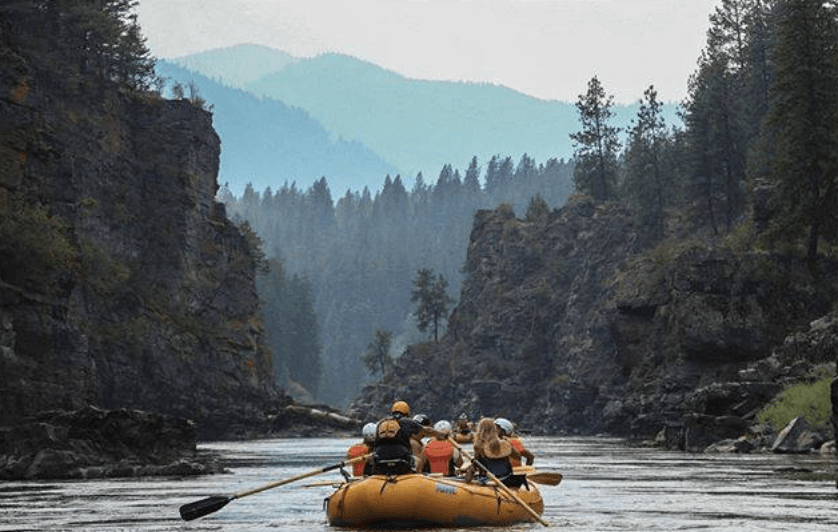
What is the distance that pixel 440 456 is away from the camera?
2550 centimetres

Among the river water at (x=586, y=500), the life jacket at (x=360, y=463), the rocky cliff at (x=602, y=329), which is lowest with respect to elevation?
the river water at (x=586, y=500)

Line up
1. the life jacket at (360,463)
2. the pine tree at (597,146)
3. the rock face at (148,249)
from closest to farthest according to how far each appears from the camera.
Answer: the life jacket at (360,463) → the rock face at (148,249) → the pine tree at (597,146)

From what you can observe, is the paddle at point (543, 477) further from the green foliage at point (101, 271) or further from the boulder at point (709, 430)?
the green foliage at point (101, 271)

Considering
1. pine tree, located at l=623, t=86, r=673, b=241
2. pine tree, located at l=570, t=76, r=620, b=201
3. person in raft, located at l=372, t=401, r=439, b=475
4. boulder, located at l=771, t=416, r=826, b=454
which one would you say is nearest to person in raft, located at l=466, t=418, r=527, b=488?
person in raft, located at l=372, t=401, r=439, b=475

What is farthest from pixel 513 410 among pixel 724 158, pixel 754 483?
pixel 754 483

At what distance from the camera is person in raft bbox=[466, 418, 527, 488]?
24953mm

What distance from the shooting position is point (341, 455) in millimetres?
65438

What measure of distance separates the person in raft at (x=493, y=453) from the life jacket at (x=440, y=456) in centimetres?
67

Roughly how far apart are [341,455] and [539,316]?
267 feet

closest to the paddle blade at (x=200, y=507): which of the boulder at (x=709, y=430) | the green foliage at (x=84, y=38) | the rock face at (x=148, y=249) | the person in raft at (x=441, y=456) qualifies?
the person in raft at (x=441, y=456)

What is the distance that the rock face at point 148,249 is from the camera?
94.4m

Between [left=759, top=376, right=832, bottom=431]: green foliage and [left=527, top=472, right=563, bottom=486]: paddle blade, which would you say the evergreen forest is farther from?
[left=527, top=472, right=563, bottom=486]: paddle blade

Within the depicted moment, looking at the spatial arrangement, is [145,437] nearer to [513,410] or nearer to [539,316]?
[513,410]

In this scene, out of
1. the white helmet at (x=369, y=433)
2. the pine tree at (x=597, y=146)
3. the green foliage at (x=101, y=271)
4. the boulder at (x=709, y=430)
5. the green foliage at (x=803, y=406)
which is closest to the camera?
the white helmet at (x=369, y=433)
